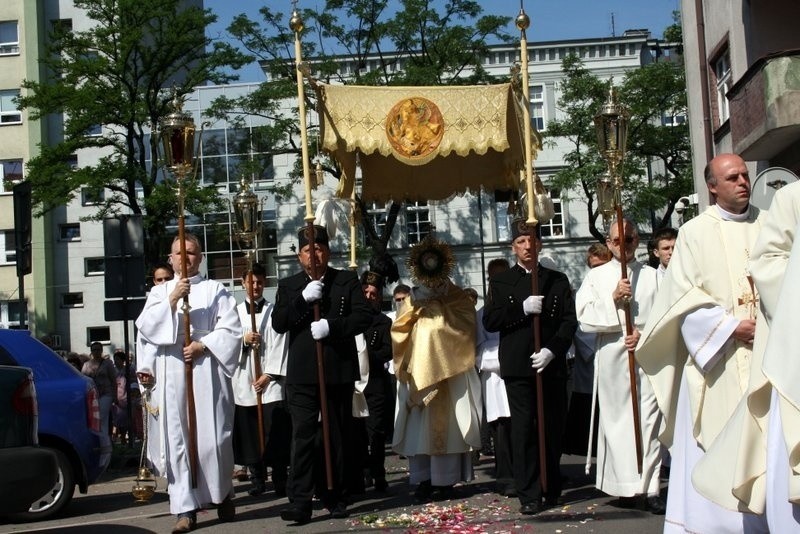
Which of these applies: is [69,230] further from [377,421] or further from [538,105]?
[377,421]

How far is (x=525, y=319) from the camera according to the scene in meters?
9.48

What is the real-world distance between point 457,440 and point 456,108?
2796mm

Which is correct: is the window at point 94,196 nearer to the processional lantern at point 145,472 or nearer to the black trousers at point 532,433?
the processional lantern at point 145,472

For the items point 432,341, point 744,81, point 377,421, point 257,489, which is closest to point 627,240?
point 432,341

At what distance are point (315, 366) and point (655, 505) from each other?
104 inches

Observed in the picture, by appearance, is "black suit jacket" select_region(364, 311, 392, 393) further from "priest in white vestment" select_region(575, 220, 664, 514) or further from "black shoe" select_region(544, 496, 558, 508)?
"black shoe" select_region(544, 496, 558, 508)

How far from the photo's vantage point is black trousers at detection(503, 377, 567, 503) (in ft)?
29.7

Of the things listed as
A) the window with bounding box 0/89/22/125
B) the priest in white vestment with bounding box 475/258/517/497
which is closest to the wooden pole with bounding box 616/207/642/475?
the priest in white vestment with bounding box 475/258/517/497

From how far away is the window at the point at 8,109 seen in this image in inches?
1980

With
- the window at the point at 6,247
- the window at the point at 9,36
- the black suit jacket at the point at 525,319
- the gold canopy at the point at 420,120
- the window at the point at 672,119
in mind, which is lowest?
the black suit jacket at the point at 525,319

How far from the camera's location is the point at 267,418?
1175 centimetres

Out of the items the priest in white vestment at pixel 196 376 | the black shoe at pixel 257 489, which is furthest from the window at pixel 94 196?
the priest in white vestment at pixel 196 376

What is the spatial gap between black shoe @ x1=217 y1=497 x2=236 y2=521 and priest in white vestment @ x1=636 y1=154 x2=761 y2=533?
3766 mm

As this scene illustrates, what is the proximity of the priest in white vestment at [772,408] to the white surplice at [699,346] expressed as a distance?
85 cm
